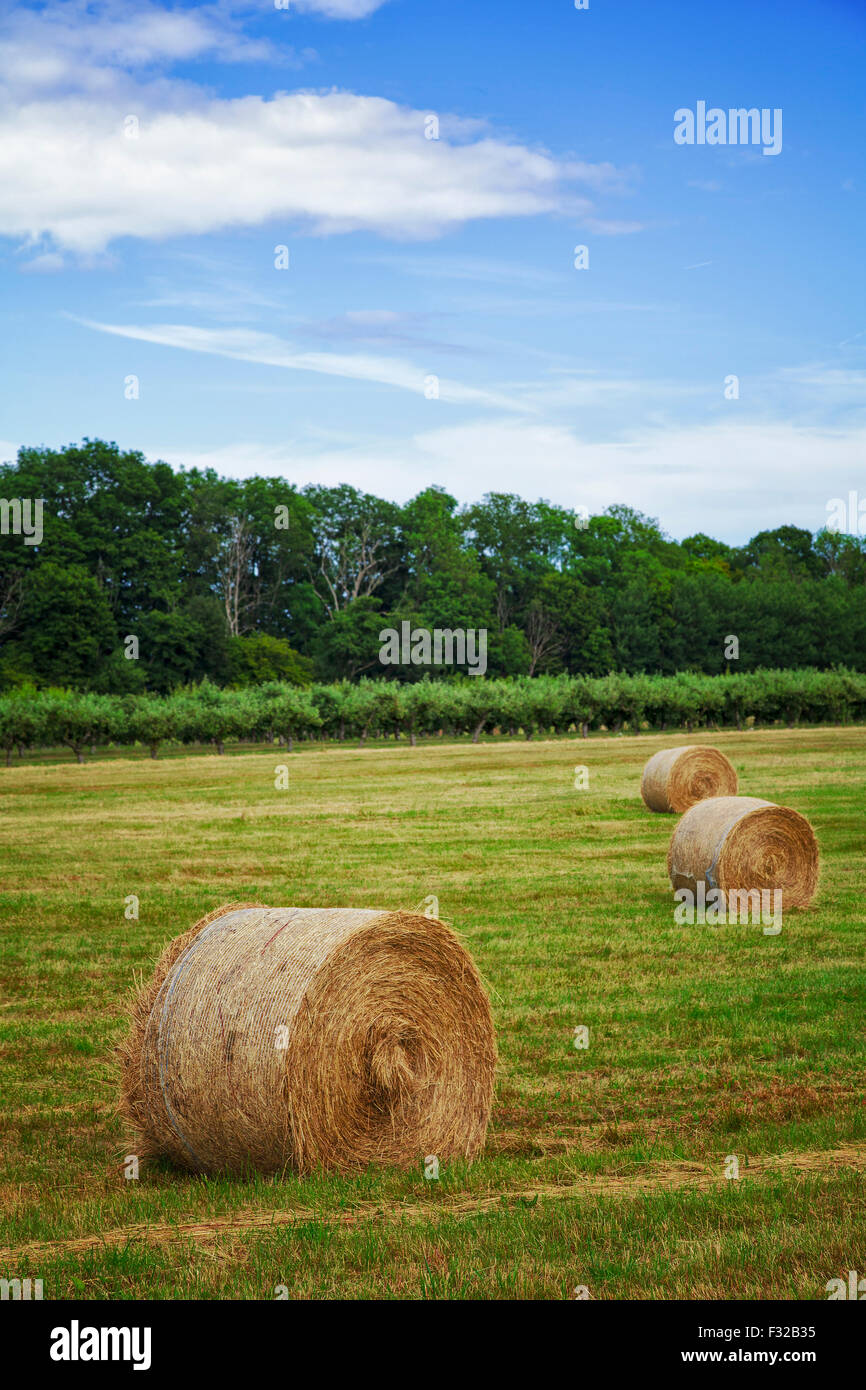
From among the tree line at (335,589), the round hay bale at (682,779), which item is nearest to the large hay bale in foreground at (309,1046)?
the round hay bale at (682,779)

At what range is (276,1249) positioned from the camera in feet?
19.5

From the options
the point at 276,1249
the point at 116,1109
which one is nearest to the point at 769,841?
the point at 116,1109

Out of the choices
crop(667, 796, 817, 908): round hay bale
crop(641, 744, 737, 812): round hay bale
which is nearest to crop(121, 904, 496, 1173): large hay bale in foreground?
crop(667, 796, 817, 908): round hay bale

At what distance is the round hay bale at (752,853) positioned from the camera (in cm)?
1738

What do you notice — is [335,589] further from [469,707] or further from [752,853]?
[752,853]

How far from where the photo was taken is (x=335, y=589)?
121250mm

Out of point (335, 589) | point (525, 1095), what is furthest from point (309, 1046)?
point (335, 589)

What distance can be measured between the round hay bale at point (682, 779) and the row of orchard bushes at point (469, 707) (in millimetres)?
36752

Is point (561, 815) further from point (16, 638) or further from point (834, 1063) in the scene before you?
point (16, 638)

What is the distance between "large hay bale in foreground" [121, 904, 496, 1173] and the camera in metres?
7.65

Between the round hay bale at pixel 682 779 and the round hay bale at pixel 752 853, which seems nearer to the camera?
the round hay bale at pixel 752 853

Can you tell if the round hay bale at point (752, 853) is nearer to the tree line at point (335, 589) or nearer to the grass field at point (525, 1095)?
the grass field at point (525, 1095)

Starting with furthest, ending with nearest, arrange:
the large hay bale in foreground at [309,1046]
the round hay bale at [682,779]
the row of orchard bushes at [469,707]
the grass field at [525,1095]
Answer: the row of orchard bushes at [469,707], the round hay bale at [682,779], the large hay bale in foreground at [309,1046], the grass field at [525,1095]

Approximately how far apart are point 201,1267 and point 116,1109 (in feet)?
8.60
